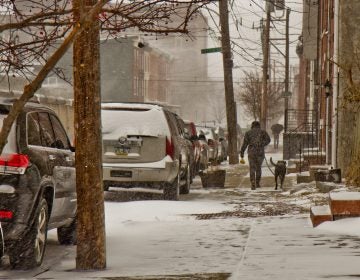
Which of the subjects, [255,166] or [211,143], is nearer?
[255,166]

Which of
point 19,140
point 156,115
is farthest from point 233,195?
point 19,140

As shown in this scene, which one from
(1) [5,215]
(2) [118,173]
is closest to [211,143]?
(2) [118,173]

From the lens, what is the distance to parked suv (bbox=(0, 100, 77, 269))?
938cm

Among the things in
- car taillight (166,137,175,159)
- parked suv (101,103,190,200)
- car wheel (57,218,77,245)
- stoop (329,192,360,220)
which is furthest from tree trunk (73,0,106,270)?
car taillight (166,137,175,159)

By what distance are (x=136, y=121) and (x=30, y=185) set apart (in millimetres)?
8259

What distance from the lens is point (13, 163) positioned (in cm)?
943

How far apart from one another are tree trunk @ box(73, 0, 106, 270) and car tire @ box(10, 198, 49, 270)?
438 mm

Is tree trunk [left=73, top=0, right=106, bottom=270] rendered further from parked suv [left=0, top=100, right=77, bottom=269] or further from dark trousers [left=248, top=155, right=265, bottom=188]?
dark trousers [left=248, top=155, right=265, bottom=188]

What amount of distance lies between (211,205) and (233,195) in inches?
128

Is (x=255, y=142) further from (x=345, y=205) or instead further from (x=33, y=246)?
(x=33, y=246)

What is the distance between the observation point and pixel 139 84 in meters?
85.2

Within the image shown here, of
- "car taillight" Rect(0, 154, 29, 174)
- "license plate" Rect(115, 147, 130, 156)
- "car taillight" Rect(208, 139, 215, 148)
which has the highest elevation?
"car taillight" Rect(0, 154, 29, 174)

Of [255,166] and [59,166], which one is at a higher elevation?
[59,166]

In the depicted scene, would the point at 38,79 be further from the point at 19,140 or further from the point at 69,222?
the point at 69,222
